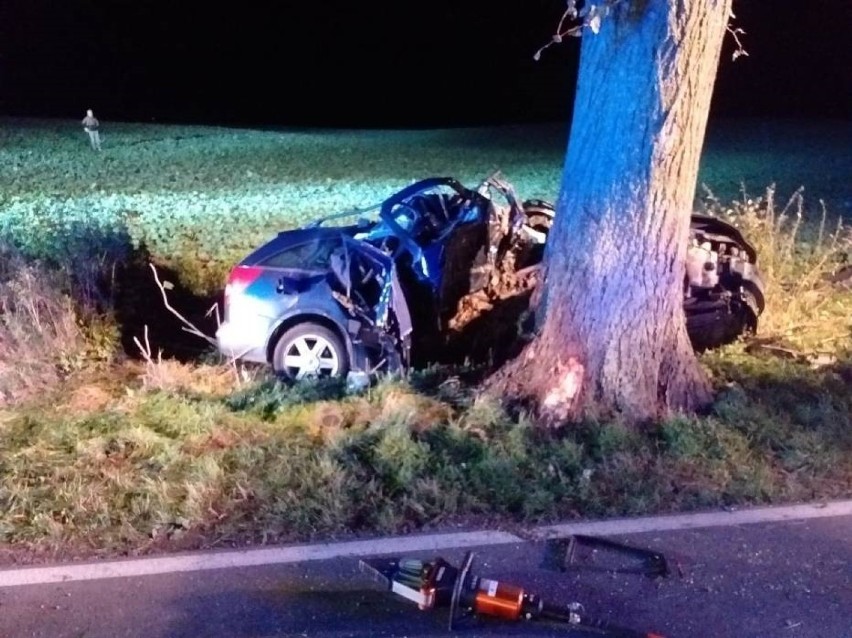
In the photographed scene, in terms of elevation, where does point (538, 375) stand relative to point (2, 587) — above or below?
above

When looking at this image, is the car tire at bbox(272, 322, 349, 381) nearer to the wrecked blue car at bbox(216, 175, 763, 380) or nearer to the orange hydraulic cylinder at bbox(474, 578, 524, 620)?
the wrecked blue car at bbox(216, 175, 763, 380)

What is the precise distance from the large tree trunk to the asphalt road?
1.52 metres

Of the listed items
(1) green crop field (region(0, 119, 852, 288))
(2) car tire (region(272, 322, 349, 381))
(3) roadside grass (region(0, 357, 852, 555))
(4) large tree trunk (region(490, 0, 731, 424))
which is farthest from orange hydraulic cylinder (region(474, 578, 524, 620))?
(2) car tire (region(272, 322, 349, 381))

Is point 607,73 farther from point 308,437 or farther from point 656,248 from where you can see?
point 308,437

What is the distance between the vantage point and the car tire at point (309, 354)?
25.7ft

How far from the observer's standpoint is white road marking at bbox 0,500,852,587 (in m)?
4.99

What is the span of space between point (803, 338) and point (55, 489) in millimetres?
5636

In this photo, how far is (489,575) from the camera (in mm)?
4930

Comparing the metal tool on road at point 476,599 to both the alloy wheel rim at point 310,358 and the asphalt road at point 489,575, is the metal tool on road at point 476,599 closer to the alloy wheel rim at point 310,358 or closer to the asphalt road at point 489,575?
the asphalt road at point 489,575

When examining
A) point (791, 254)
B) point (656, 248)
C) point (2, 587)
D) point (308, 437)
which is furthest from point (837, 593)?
point (791, 254)

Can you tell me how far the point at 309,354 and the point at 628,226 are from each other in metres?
2.75

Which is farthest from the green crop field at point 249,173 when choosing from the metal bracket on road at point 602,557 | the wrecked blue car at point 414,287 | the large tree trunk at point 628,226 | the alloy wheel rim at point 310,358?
the metal bracket on road at point 602,557

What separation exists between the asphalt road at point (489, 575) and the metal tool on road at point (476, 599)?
0.05 m

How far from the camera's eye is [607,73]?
20.5 feet
